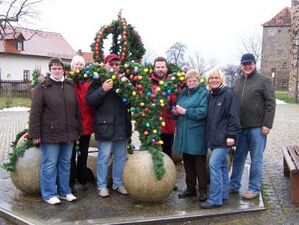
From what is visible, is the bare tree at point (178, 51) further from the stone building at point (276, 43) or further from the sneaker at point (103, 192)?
the sneaker at point (103, 192)

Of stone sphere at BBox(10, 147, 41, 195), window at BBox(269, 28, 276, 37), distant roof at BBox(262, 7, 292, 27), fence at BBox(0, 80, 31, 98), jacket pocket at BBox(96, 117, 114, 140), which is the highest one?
distant roof at BBox(262, 7, 292, 27)

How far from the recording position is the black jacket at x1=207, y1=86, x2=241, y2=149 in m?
5.51

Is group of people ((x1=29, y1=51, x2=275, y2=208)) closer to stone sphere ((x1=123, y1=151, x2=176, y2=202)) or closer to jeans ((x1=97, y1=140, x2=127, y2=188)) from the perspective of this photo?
jeans ((x1=97, y1=140, x2=127, y2=188))

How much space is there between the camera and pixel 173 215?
212 inches

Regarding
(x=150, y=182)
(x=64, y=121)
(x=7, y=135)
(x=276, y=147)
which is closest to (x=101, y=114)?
(x=64, y=121)

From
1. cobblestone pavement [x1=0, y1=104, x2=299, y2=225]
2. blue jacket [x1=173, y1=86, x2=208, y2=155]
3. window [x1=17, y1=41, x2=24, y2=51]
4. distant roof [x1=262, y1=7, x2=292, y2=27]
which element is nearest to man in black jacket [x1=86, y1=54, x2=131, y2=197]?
blue jacket [x1=173, y1=86, x2=208, y2=155]

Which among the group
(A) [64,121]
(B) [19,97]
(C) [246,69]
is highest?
(C) [246,69]

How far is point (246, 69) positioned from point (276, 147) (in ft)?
18.6

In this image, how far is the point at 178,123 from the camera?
6.09 m

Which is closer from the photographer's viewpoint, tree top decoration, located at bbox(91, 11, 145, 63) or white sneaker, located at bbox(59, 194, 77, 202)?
white sneaker, located at bbox(59, 194, 77, 202)

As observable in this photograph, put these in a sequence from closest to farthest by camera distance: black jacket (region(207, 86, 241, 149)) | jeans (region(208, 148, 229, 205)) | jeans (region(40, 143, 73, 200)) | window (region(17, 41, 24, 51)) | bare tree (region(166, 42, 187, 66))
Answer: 1. black jacket (region(207, 86, 241, 149))
2. jeans (region(208, 148, 229, 205))
3. jeans (region(40, 143, 73, 200))
4. window (region(17, 41, 24, 51))
5. bare tree (region(166, 42, 187, 66))

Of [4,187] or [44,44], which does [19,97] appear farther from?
[4,187]

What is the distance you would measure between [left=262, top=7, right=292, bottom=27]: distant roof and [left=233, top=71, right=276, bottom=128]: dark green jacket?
233 feet

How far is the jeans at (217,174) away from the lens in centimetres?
562
